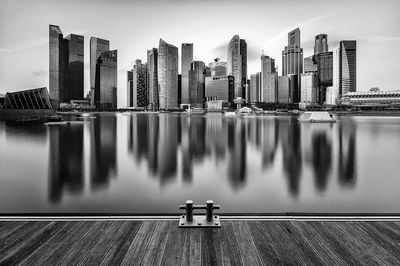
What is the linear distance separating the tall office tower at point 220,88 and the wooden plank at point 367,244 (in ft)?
430

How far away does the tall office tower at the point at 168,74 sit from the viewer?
398 feet

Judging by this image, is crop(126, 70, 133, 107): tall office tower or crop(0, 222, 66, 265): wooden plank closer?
crop(0, 222, 66, 265): wooden plank

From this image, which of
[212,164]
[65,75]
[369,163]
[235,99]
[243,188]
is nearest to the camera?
[243,188]

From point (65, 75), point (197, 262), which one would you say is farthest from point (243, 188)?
point (65, 75)

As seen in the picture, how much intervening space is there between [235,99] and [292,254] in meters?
126

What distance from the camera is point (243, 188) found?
6.23m

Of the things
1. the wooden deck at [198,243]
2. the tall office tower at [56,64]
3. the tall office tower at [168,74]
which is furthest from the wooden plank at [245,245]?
the tall office tower at [168,74]

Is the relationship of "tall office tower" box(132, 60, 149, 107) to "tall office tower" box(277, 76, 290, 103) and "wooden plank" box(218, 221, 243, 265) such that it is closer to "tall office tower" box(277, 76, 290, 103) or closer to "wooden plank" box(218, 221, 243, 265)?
"tall office tower" box(277, 76, 290, 103)

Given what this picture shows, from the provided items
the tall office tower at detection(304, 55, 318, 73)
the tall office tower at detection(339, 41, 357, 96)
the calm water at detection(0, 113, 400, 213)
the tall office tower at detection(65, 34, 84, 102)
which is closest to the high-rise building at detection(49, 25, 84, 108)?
the tall office tower at detection(65, 34, 84, 102)

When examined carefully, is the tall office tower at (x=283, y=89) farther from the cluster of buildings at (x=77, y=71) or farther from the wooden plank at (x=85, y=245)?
the wooden plank at (x=85, y=245)

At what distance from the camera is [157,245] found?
2.27m

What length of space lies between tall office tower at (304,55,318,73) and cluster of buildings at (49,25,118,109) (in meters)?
77.6

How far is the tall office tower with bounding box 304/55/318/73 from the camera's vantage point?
389 feet

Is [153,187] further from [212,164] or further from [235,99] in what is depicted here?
[235,99]
